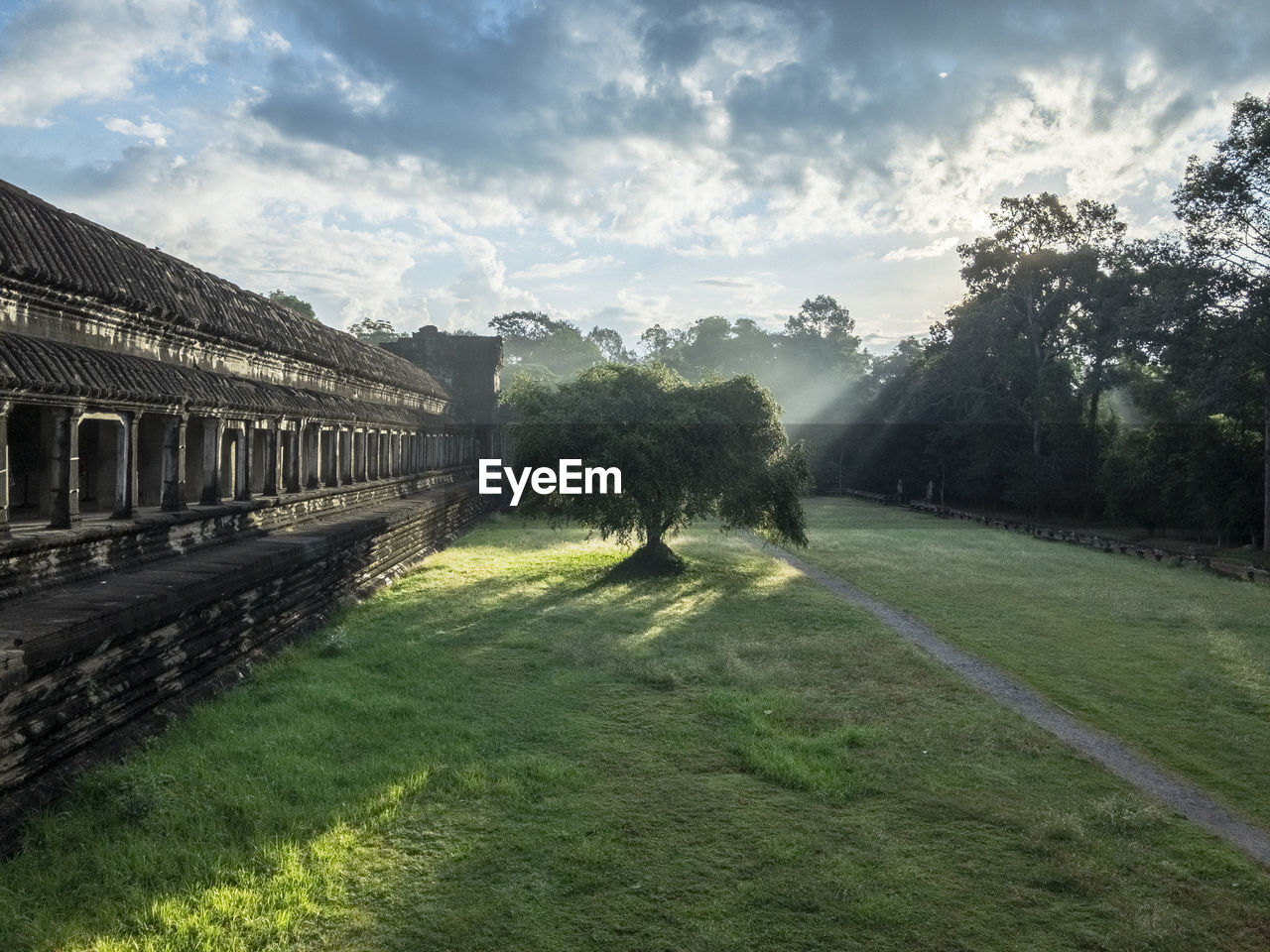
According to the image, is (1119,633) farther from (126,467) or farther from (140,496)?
(140,496)

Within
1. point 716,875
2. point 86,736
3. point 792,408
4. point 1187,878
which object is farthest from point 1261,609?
point 792,408

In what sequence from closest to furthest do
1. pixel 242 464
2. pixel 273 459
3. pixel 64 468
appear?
1. pixel 64 468
2. pixel 242 464
3. pixel 273 459

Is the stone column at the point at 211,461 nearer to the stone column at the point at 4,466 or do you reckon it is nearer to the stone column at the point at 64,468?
the stone column at the point at 64,468

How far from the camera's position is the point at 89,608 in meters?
5.68

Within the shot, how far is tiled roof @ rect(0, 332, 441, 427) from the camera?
6.41 metres

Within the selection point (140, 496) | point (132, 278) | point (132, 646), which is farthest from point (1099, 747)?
point (140, 496)

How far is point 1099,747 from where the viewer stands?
740cm

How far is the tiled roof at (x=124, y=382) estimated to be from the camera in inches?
252

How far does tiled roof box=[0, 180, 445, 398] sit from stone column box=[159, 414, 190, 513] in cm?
120

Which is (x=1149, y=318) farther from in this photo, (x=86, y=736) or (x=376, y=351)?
(x=86, y=736)

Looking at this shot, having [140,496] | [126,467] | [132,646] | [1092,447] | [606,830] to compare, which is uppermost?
[1092,447]

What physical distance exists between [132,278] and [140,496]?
286 centimetres

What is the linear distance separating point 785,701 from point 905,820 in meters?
2.68

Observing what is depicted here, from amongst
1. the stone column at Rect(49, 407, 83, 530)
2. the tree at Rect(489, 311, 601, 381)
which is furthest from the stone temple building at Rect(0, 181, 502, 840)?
the tree at Rect(489, 311, 601, 381)
